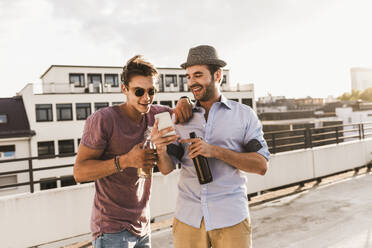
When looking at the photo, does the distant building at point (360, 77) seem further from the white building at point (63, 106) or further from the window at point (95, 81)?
the white building at point (63, 106)

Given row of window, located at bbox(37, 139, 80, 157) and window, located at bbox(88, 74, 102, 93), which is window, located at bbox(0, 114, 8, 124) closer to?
row of window, located at bbox(37, 139, 80, 157)

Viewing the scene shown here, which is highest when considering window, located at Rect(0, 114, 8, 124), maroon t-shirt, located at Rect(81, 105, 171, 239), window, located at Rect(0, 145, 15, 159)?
window, located at Rect(0, 114, 8, 124)

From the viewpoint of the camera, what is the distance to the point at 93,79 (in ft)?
126

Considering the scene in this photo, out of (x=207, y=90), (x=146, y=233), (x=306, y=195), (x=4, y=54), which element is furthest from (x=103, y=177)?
(x=4, y=54)

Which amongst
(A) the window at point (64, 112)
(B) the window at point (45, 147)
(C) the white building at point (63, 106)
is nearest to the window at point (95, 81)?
(C) the white building at point (63, 106)

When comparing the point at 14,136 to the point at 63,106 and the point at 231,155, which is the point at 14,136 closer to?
the point at 63,106

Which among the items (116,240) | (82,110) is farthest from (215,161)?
(82,110)

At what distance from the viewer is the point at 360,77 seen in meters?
197

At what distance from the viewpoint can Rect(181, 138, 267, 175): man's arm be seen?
2014 millimetres

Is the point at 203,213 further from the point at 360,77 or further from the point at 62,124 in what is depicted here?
the point at 360,77

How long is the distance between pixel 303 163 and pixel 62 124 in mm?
30457

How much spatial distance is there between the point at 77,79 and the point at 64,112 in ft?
15.9

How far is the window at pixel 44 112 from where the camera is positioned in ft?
110

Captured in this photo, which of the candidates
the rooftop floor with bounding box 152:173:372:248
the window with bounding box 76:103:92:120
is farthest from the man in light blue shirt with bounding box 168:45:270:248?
the window with bounding box 76:103:92:120
